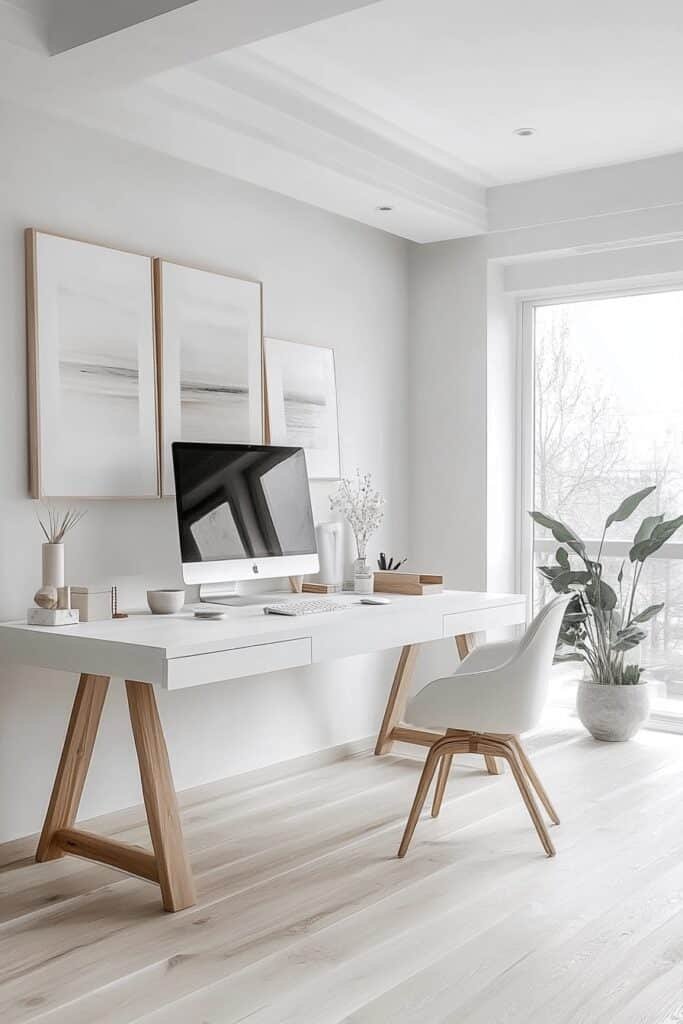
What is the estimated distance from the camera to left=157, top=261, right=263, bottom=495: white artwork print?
372 centimetres

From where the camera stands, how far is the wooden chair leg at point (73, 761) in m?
3.22

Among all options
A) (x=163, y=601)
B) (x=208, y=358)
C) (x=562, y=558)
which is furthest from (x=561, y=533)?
(x=163, y=601)

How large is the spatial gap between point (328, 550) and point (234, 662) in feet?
4.65

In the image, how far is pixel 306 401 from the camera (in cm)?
436

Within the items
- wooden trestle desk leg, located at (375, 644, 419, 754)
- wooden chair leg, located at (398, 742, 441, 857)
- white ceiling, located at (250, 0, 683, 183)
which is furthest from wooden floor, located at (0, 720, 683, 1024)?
white ceiling, located at (250, 0, 683, 183)

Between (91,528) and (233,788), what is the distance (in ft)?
3.83

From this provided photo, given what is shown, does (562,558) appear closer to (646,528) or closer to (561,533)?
(561,533)

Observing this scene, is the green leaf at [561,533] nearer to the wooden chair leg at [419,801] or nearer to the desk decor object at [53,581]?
the wooden chair leg at [419,801]

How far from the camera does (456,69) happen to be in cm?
343

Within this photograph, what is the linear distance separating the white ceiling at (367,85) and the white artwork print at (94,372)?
17.9 inches

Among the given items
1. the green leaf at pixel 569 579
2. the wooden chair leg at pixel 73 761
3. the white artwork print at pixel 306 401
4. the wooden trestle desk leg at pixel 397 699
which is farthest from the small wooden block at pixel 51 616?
the green leaf at pixel 569 579

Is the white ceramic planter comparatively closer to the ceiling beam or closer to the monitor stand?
the monitor stand

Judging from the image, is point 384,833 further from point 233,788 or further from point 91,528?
point 91,528

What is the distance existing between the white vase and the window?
2.62m
